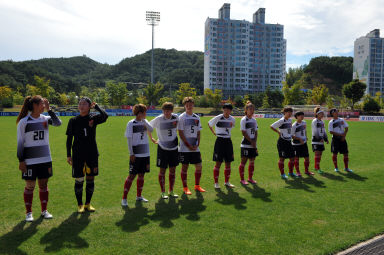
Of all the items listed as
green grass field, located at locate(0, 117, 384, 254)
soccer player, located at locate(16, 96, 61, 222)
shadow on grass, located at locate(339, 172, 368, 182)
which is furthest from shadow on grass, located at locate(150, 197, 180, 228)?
shadow on grass, located at locate(339, 172, 368, 182)

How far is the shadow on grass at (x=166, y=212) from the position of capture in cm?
500

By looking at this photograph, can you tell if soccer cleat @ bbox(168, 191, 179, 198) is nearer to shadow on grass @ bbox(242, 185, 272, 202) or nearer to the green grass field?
the green grass field

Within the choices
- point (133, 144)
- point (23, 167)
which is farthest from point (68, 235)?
point (133, 144)

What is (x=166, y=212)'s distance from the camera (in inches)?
217

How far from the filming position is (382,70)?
403ft

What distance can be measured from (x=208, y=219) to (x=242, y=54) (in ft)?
429

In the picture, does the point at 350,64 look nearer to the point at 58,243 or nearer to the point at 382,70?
A: the point at 382,70

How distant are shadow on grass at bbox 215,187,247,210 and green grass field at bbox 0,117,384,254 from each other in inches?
0.9

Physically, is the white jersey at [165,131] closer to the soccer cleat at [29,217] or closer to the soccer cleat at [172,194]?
the soccer cleat at [172,194]

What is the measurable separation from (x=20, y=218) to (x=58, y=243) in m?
1.57

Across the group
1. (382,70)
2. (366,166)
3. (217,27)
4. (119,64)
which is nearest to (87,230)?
(366,166)

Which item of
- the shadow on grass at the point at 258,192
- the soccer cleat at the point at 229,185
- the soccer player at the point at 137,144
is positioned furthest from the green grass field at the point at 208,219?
the soccer player at the point at 137,144

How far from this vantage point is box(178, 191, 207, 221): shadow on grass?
5336 mm

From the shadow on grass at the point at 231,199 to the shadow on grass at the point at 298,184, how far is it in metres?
1.73
